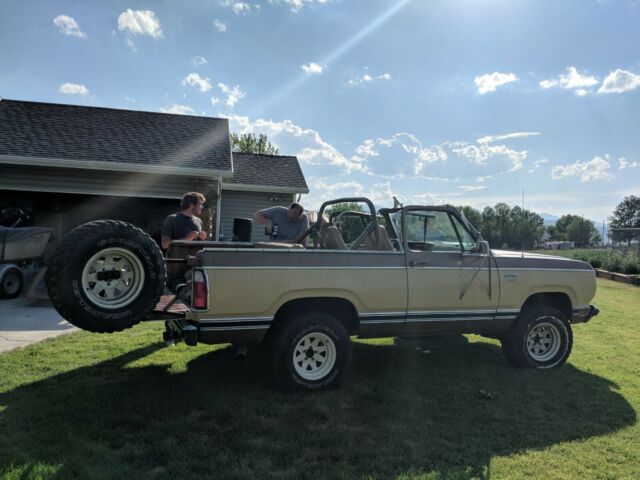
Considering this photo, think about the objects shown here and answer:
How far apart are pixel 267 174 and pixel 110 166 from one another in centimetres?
516

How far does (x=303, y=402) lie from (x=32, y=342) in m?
4.06

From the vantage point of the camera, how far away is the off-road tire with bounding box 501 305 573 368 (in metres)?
5.43

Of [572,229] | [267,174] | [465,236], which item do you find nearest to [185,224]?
[465,236]

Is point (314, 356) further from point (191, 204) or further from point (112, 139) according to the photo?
point (112, 139)

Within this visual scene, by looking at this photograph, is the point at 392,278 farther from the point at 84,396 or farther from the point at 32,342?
the point at 32,342

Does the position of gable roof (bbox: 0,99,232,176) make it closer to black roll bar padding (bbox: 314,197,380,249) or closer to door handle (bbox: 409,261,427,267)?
black roll bar padding (bbox: 314,197,380,249)

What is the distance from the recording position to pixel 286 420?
12.6 feet

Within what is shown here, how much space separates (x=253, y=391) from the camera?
14.6 ft

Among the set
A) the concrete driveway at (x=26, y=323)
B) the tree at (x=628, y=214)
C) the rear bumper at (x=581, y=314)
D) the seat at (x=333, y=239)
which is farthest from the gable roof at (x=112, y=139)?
the tree at (x=628, y=214)

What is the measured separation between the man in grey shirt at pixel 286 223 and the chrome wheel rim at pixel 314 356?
8.22 ft

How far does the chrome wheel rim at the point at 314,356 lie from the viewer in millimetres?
4418

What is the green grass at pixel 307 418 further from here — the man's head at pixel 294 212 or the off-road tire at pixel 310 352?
the man's head at pixel 294 212

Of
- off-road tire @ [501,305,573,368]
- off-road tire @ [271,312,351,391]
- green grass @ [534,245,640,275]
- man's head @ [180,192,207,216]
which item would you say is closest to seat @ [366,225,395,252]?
off-road tire @ [271,312,351,391]

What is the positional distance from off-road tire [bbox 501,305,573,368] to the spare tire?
3.94 meters
